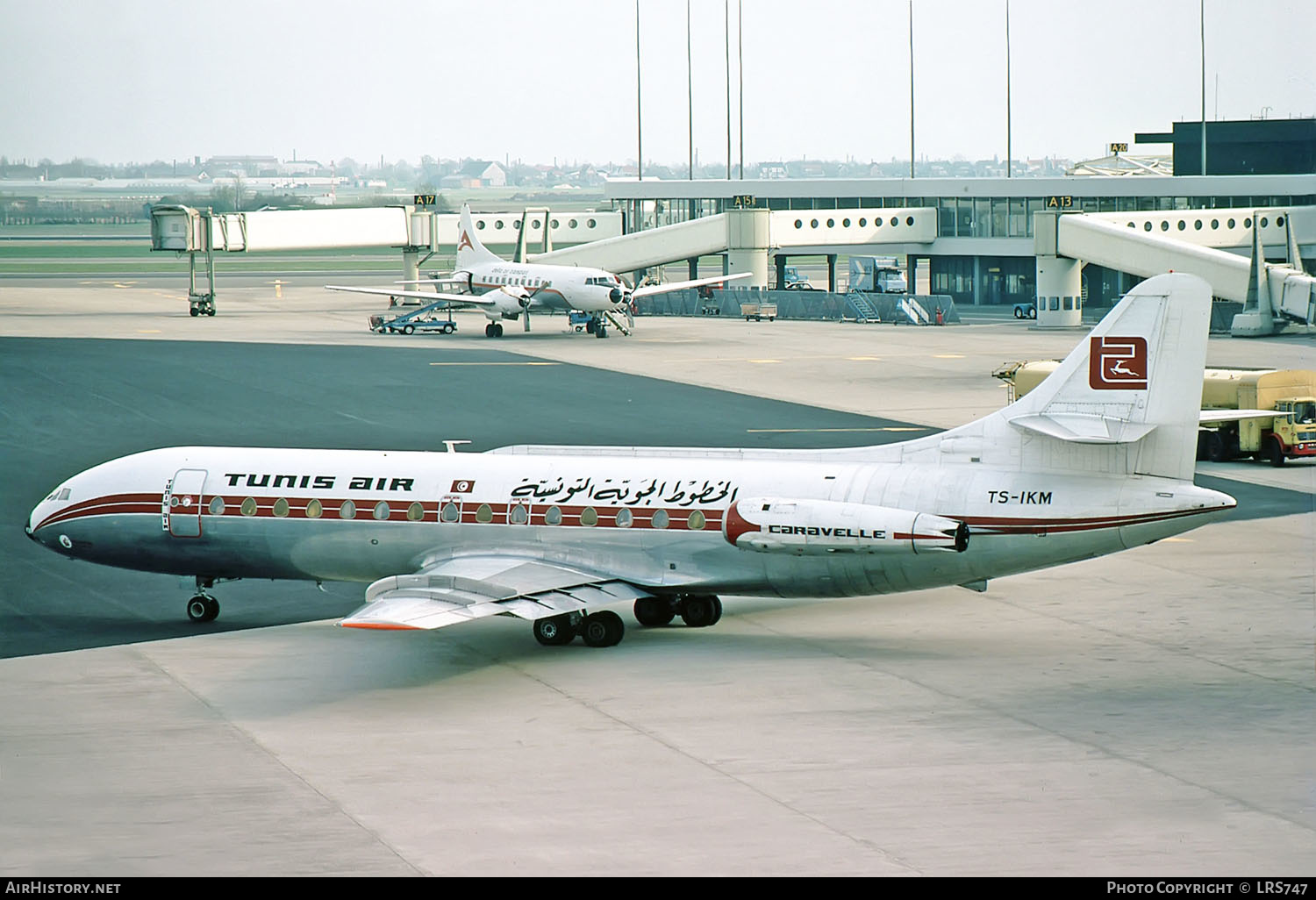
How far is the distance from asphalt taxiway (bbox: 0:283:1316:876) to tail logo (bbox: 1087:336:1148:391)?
4.80m

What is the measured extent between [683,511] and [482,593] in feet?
13.3

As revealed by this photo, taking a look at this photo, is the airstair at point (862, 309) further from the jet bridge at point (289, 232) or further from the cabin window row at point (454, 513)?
the cabin window row at point (454, 513)

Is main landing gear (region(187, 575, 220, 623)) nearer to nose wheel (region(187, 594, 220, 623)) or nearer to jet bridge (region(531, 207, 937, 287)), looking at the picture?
nose wheel (region(187, 594, 220, 623))

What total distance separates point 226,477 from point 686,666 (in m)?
10.1

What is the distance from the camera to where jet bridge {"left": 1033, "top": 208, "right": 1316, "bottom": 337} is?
9288 centimetres

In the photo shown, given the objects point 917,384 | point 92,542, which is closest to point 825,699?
point 92,542

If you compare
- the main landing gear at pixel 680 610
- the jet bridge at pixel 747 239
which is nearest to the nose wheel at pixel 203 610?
the main landing gear at pixel 680 610

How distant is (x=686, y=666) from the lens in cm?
2989

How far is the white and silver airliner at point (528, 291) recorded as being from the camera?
95562 millimetres

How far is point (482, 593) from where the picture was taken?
29344mm

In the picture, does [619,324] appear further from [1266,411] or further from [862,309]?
[1266,411]

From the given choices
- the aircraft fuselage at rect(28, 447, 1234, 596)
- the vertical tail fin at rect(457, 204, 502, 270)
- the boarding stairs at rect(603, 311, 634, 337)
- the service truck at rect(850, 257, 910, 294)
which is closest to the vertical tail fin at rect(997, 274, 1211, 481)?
the aircraft fuselage at rect(28, 447, 1234, 596)

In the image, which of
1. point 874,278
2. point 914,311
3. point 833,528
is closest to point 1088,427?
point 833,528

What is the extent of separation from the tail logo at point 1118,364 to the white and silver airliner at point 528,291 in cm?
6663
